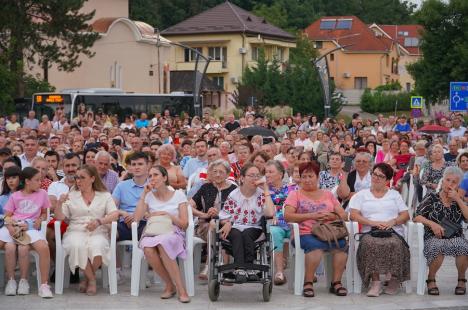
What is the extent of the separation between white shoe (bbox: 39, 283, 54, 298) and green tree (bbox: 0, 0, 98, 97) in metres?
38.2

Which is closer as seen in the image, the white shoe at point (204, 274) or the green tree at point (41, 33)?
the white shoe at point (204, 274)

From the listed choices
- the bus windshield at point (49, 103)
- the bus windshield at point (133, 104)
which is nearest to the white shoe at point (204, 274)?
the bus windshield at point (133, 104)

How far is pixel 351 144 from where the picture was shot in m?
23.5

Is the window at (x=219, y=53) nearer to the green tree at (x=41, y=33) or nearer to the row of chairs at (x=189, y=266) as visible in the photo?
the green tree at (x=41, y=33)

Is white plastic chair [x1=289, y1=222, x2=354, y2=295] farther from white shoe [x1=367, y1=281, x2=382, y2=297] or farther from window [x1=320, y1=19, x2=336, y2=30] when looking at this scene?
window [x1=320, y1=19, x2=336, y2=30]

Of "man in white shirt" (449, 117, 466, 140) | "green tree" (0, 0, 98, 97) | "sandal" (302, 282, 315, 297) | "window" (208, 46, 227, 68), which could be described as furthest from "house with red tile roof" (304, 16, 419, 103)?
"sandal" (302, 282, 315, 297)

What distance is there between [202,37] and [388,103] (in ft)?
60.0

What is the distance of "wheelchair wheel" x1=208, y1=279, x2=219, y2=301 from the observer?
1094 centimetres

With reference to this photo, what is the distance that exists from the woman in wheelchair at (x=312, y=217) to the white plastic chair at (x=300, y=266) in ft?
0.19

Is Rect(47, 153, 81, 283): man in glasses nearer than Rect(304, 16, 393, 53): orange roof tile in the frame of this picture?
Yes

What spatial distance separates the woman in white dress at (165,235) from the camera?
1111 cm

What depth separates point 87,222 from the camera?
454 inches

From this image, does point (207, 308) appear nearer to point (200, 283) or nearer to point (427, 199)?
point (200, 283)

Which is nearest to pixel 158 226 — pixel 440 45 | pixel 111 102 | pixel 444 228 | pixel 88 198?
pixel 88 198
